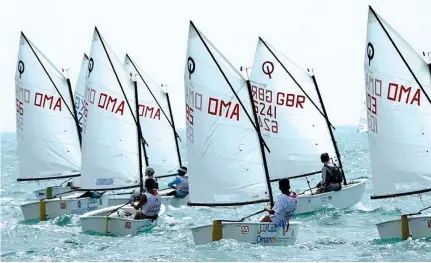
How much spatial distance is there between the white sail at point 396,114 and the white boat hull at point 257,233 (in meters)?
3.41

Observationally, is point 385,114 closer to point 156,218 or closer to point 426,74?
point 426,74

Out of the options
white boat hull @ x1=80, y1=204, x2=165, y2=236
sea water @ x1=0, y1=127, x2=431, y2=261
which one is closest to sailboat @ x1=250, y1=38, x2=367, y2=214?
sea water @ x1=0, y1=127, x2=431, y2=261

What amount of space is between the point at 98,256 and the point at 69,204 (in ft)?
28.1

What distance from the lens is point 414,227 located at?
2281cm

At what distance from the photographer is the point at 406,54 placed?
24.8m

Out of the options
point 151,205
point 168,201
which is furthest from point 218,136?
point 168,201

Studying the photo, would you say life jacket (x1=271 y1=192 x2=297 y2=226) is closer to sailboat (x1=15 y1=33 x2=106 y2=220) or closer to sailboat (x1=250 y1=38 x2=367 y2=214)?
sailboat (x1=250 y1=38 x2=367 y2=214)

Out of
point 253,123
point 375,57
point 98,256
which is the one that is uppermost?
point 375,57

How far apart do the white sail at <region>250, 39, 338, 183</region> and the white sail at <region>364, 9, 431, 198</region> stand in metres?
8.78

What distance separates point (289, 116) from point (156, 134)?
752 cm

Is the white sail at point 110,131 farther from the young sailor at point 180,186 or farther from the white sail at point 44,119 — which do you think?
the white sail at point 44,119

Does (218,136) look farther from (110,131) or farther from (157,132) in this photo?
(157,132)

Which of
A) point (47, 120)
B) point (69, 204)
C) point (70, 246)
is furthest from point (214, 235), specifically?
point (47, 120)

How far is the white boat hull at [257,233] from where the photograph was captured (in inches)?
914
